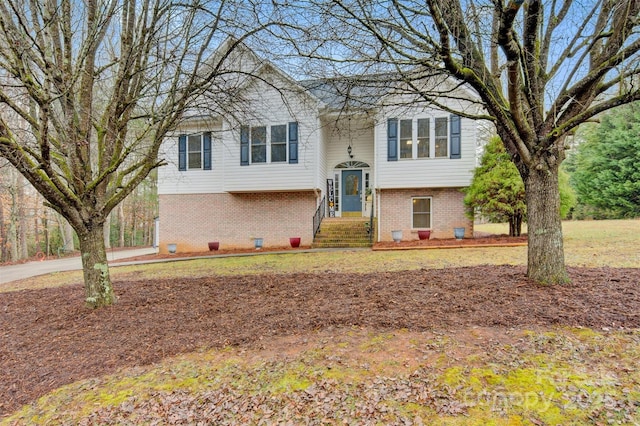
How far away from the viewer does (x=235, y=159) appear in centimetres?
1348

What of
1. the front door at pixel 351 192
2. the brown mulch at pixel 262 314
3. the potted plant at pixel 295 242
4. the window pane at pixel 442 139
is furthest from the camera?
the front door at pixel 351 192

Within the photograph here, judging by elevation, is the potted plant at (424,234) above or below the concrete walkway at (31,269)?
above

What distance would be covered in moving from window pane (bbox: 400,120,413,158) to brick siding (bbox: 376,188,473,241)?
4.79 ft

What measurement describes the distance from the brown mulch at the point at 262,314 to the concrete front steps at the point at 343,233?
6295 mm

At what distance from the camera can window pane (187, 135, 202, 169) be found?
1429 centimetres

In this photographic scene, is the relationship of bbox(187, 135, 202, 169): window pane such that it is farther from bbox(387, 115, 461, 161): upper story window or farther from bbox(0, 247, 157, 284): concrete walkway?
bbox(387, 115, 461, 161): upper story window

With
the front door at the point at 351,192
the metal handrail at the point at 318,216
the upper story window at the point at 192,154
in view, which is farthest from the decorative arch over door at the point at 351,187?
the upper story window at the point at 192,154

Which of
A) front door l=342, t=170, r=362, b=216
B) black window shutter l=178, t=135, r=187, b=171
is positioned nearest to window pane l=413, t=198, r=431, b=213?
front door l=342, t=170, r=362, b=216

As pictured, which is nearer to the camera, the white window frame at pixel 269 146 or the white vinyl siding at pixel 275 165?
the white vinyl siding at pixel 275 165

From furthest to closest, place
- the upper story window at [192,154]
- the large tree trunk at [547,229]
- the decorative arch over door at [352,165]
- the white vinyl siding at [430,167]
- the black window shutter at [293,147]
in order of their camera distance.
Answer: the decorative arch over door at [352,165] < the upper story window at [192,154] < the black window shutter at [293,147] < the white vinyl siding at [430,167] < the large tree trunk at [547,229]

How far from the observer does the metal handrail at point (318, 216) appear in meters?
13.4

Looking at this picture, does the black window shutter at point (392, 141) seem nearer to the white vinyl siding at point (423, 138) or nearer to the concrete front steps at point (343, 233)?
the white vinyl siding at point (423, 138)

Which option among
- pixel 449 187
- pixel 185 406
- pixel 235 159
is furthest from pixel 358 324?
pixel 235 159

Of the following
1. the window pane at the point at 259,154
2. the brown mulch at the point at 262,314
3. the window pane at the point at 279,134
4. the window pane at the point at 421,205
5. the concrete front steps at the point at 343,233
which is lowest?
the brown mulch at the point at 262,314
